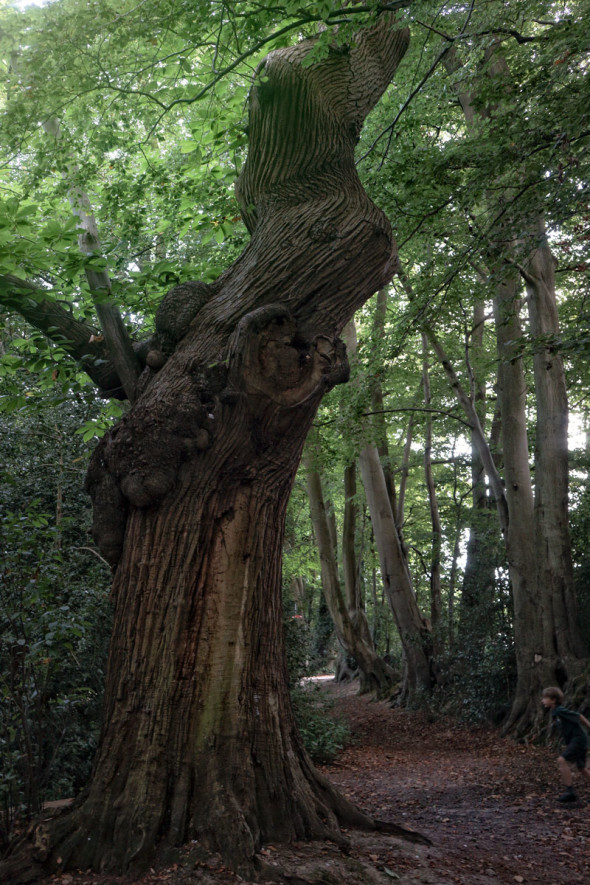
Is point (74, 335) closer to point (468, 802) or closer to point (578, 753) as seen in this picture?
point (468, 802)

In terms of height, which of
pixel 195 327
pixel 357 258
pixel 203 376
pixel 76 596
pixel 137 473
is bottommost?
pixel 76 596

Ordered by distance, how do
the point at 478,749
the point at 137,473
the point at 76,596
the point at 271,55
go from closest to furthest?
the point at 137,473 → the point at 271,55 → the point at 76,596 → the point at 478,749

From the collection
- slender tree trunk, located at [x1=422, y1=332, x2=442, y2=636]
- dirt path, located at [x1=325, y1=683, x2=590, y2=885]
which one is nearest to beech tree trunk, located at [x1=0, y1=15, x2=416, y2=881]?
dirt path, located at [x1=325, y1=683, x2=590, y2=885]

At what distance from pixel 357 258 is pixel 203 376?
61.1 inches

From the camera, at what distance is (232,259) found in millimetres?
10219

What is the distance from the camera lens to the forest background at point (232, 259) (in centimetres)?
545

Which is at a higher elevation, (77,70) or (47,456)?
(77,70)

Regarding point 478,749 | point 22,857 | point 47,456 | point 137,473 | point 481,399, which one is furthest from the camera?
point 481,399

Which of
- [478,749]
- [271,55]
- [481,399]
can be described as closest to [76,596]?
[271,55]

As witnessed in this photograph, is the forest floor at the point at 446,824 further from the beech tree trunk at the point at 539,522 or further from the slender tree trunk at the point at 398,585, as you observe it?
the slender tree trunk at the point at 398,585

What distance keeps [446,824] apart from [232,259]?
7912 millimetres

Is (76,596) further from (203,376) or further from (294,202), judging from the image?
(294,202)

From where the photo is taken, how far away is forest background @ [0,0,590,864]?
545 cm

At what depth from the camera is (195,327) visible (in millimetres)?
4906
